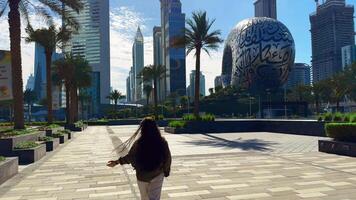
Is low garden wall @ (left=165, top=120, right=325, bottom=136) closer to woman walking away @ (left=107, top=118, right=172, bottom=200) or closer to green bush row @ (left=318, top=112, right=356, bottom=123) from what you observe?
green bush row @ (left=318, top=112, right=356, bottom=123)

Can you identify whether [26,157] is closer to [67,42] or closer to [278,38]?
[67,42]

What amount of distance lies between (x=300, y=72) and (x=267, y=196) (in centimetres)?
17125

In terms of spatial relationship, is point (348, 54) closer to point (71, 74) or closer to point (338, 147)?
point (71, 74)

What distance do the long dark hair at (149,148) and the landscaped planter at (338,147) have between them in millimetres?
11069

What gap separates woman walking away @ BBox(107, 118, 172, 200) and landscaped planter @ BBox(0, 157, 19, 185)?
6.51 meters

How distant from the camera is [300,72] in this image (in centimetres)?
17250

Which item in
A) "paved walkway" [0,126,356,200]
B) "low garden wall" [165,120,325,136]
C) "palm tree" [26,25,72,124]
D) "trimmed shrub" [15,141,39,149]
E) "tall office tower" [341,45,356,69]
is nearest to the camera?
"paved walkway" [0,126,356,200]

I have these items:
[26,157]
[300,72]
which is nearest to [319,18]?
[300,72]

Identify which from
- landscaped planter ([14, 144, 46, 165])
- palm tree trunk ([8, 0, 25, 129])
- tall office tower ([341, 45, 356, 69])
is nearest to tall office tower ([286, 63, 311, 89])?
tall office tower ([341, 45, 356, 69])

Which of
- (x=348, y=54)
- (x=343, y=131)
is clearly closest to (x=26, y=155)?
(x=343, y=131)

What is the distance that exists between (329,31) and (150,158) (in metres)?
179

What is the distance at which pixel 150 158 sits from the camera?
5113mm

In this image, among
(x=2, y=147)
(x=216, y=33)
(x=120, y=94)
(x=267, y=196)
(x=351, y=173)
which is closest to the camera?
(x=267, y=196)

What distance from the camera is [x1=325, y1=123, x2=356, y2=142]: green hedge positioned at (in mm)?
15062
